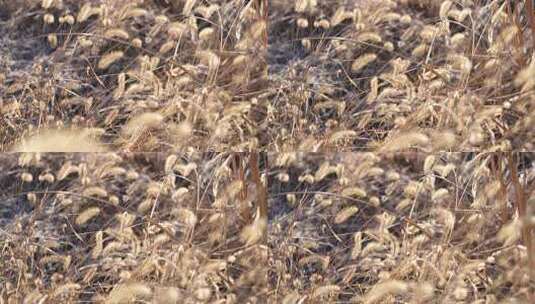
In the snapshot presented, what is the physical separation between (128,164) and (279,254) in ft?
1.81

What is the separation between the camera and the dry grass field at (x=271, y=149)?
7.57 ft

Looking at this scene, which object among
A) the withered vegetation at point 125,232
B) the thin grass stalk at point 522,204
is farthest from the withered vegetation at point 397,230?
the withered vegetation at point 125,232

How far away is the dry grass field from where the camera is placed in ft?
7.57

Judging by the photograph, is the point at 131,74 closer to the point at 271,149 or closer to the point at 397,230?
the point at 271,149

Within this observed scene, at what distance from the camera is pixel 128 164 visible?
7.61ft

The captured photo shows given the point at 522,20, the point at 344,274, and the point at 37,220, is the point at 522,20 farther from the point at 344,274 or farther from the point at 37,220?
the point at 37,220

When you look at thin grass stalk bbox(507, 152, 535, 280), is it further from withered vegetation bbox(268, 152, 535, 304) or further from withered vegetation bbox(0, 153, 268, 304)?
withered vegetation bbox(0, 153, 268, 304)

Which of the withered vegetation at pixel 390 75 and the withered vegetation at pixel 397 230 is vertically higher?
the withered vegetation at pixel 390 75

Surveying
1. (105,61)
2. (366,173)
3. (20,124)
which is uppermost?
(105,61)

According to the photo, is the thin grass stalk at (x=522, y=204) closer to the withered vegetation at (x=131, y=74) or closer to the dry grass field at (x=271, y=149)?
the dry grass field at (x=271, y=149)

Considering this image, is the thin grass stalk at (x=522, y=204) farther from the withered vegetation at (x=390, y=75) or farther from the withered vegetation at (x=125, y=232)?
the withered vegetation at (x=125, y=232)

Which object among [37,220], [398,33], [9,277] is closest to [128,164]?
[37,220]

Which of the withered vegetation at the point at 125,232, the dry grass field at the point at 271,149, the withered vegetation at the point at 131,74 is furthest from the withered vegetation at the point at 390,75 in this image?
the withered vegetation at the point at 125,232

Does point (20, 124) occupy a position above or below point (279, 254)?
above
